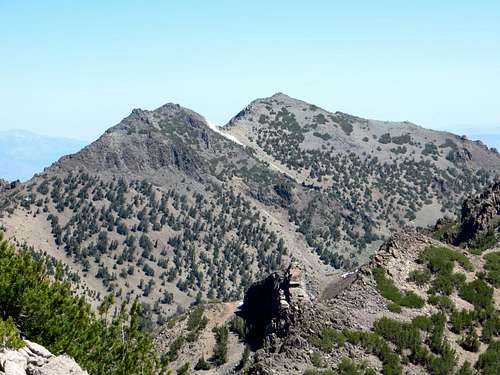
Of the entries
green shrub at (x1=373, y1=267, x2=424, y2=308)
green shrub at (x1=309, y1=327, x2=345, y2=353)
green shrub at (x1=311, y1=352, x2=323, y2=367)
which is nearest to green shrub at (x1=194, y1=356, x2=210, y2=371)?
green shrub at (x1=309, y1=327, x2=345, y2=353)

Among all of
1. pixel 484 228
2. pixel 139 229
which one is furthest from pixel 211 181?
pixel 484 228

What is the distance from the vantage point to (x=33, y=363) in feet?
54.3

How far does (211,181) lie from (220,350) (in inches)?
5226

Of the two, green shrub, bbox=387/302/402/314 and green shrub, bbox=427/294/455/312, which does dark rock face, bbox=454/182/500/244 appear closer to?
green shrub, bbox=427/294/455/312

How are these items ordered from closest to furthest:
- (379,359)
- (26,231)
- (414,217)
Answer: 1. (379,359)
2. (26,231)
3. (414,217)

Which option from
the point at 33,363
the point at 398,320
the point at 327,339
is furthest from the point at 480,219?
the point at 33,363

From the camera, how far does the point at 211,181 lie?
17550 centimetres

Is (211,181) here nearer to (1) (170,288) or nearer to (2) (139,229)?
(2) (139,229)

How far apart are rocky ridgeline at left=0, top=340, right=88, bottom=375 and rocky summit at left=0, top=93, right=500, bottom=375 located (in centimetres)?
25

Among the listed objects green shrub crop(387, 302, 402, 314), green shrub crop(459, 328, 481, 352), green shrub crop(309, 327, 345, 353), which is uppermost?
green shrub crop(387, 302, 402, 314)

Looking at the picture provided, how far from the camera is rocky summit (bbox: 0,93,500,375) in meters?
23.7

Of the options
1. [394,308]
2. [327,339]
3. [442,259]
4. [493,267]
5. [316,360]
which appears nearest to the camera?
[316,360]

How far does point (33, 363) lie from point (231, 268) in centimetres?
12596

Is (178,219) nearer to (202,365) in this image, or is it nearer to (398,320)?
(202,365)
